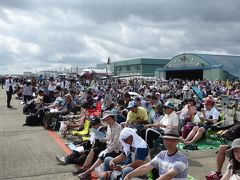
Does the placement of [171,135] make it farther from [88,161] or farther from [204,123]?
[204,123]

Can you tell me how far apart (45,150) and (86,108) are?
11.6ft

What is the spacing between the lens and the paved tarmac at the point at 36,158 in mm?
Answer: 7512

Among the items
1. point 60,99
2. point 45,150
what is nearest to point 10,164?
point 45,150

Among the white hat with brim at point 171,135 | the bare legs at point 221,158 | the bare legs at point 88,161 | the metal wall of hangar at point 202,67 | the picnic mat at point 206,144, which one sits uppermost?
the metal wall of hangar at point 202,67

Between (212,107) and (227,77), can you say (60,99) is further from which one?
(227,77)

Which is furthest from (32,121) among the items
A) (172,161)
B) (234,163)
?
(234,163)

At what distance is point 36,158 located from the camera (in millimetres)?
8891

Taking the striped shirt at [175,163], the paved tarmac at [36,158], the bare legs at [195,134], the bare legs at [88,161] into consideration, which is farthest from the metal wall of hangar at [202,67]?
the striped shirt at [175,163]

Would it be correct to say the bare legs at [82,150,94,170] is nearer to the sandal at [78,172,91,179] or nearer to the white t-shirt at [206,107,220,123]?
the sandal at [78,172,91,179]

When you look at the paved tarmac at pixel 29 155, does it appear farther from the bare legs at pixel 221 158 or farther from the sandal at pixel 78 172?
the bare legs at pixel 221 158

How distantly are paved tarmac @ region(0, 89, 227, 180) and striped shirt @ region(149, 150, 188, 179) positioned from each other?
2777mm

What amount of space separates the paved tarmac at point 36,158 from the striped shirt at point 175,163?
278cm

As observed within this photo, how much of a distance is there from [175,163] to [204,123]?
20.1 feet

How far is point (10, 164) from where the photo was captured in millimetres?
8352
